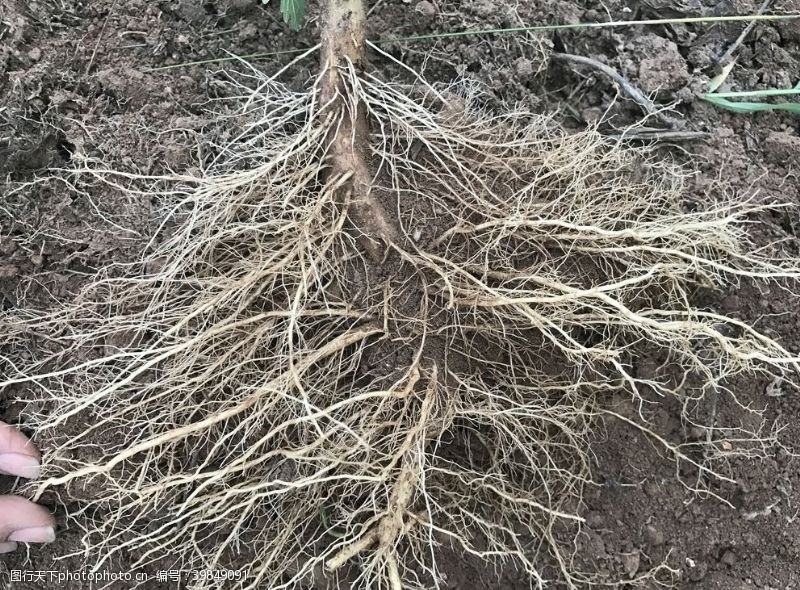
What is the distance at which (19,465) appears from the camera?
116 cm

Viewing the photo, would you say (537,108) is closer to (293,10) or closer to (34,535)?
(293,10)

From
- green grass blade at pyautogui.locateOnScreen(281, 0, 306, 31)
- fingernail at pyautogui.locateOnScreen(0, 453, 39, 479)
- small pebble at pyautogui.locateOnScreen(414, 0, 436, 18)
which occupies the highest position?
green grass blade at pyautogui.locateOnScreen(281, 0, 306, 31)

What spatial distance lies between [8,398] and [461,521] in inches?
36.9

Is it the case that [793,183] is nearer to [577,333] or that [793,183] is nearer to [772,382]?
[772,382]

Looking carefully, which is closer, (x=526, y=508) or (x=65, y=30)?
(x=526, y=508)

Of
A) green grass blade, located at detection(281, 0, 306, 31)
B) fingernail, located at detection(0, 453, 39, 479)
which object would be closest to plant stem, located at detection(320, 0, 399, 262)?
green grass blade, located at detection(281, 0, 306, 31)

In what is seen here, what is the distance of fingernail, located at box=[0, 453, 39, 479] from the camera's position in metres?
1.15

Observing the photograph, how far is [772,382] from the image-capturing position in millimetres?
1286

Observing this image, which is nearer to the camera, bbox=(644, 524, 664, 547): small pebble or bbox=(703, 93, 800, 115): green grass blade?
bbox=(644, 524, 664, 547): small pebble

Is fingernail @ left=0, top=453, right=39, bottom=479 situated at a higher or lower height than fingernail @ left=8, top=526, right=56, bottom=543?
higher

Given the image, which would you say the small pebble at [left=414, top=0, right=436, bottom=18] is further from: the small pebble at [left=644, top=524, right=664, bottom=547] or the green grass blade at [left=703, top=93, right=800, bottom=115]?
the small pebble at [left=644, top=524, right=664, bottom=547]

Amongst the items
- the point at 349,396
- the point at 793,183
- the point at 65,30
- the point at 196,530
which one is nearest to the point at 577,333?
the point at 349,396

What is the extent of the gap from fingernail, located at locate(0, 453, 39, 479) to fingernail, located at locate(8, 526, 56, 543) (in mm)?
97

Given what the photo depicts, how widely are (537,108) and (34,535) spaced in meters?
1.35
